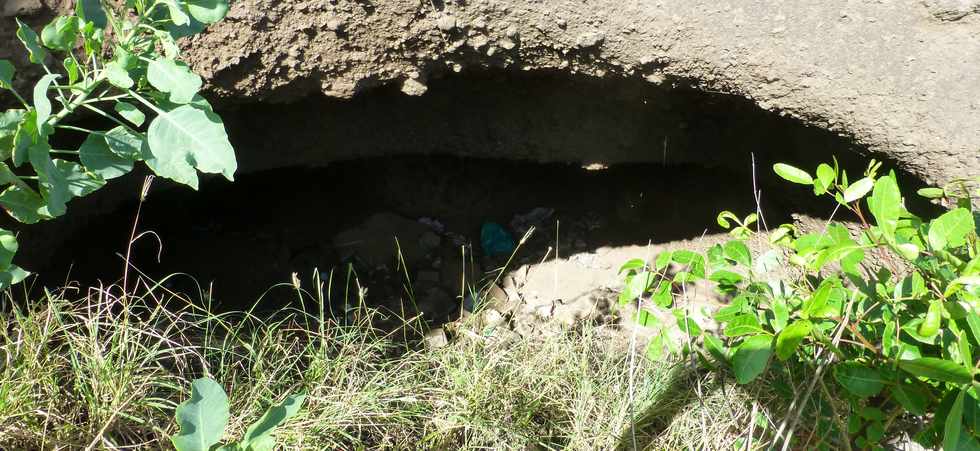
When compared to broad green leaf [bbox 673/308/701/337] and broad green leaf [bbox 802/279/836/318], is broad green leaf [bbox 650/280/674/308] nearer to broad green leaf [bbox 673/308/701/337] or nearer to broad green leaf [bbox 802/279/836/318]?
broad green leaf [bbox 673/308/701/337]

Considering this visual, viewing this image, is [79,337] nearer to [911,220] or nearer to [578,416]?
[578,416]

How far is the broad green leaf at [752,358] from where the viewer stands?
1.51 meters

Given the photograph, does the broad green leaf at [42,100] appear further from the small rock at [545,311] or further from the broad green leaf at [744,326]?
the small rock at [545,311]

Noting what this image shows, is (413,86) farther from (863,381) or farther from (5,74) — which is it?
(863,381)

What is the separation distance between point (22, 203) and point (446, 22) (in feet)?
4.39

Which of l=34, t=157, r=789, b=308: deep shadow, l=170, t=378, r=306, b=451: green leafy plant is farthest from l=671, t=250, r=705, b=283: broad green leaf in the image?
l=34, t=157, r=789, b=308: deep shadow

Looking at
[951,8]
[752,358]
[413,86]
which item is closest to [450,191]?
[413,86]

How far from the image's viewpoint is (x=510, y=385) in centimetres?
210

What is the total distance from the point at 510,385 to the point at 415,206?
1.66 meters

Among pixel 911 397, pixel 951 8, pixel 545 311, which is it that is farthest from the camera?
pixel 545 311

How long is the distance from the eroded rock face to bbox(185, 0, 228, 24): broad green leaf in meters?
1.01

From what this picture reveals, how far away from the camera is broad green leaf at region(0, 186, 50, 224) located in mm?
1327

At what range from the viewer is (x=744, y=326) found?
5.26 ft

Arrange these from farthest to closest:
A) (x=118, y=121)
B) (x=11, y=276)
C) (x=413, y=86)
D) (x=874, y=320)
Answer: (x=413, y=86) → (x=874, y=320) → (x=11, y=276) → (x=118, y=121)
